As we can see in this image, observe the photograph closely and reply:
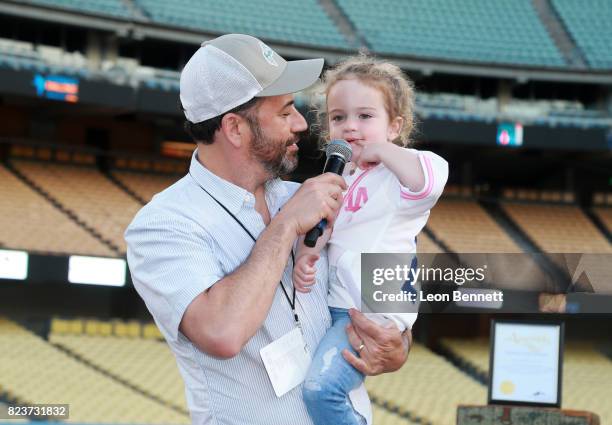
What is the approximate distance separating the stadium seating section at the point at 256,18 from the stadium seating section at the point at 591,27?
6124mm

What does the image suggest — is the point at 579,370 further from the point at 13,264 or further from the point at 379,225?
the point at 379,225

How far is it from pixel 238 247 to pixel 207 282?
214 mm

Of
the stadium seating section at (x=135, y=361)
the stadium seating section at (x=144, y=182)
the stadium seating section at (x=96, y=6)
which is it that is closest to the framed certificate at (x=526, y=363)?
the stadium seating section at (x=135, y=361)

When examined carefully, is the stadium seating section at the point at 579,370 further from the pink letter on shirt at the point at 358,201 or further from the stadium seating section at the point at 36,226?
the pink letter on shirt at the point at 358,201

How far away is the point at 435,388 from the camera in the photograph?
1472 cm

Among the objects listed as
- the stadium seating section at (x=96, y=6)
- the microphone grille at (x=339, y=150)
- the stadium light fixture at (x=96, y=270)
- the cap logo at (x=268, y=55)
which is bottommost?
the stadium light fixture at (x=96, y=270)

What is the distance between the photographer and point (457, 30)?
22.3 metres

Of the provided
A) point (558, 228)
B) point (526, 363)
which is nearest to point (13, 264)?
point (526, 363)

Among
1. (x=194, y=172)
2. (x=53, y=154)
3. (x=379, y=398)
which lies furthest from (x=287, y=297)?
(x=53, y=154)

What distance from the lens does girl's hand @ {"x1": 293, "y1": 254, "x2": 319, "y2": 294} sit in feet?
8.21

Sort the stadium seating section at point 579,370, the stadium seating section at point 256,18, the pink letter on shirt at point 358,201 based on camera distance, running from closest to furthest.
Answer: the pink letter on shirt at point 358,201 < the stadium seating section at point 579,370 < the stadium seating section at point 256,18

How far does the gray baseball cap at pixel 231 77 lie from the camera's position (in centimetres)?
252

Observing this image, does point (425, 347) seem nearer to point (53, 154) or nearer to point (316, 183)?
point (53, 154)

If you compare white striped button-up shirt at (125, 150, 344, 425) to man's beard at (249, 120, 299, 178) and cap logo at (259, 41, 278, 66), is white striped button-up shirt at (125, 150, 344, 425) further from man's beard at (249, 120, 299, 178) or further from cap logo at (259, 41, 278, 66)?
cap logo at (259, 41, 278, 66)
